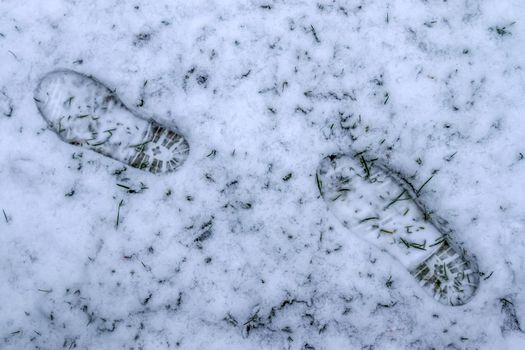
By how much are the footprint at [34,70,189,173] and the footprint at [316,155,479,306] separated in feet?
2.19

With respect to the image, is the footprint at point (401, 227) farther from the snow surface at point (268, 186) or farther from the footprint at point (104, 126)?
the footprint at point (104, 126)

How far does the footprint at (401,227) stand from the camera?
1.75m

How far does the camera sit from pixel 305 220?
1804 mm

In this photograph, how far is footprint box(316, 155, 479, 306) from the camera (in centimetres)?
175

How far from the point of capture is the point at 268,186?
1.80 metres

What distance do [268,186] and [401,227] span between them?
0.56 meters

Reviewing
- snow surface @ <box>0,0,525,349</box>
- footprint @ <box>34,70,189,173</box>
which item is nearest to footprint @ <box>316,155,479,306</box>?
snow surface @ <box>0,0,525,349</box>

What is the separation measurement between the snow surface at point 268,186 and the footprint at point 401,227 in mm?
55

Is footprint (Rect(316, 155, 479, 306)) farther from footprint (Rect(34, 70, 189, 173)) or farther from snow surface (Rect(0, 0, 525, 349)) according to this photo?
footprint (Rect(34, 70, 189, 173))

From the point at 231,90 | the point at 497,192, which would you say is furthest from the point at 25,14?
the point at 497,192

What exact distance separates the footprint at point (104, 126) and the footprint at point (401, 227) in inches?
26.3

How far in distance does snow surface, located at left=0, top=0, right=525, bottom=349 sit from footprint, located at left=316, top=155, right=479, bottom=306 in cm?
6

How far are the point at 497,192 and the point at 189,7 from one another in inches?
58.0

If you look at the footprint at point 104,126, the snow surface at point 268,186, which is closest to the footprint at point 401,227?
the snow surface at point 268,186
